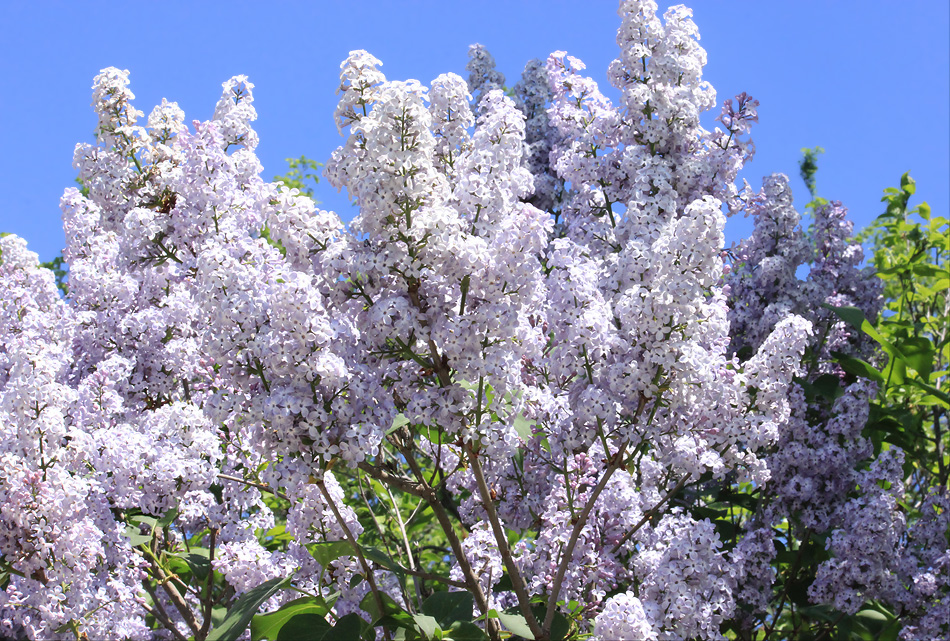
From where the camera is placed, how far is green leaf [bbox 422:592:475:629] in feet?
12.5

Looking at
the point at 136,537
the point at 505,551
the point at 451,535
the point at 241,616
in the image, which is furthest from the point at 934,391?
the point at 136,537

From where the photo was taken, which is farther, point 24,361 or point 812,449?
point 812,449

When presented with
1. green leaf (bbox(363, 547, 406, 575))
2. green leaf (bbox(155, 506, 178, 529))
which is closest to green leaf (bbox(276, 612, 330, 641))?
green leaf (bbox(363, 547, 406, 575))

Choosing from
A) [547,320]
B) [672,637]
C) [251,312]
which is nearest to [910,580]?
[672,637]

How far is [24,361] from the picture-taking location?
15.8ft

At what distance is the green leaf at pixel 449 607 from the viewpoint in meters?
3.82

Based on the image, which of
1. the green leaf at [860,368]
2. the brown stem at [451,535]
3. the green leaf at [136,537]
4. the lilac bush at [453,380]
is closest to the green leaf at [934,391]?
the green leaf at [860,368]

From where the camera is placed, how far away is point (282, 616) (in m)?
3.80

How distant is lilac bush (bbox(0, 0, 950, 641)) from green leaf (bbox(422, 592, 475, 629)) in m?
0.03

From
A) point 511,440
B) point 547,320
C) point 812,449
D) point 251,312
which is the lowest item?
point 511,440

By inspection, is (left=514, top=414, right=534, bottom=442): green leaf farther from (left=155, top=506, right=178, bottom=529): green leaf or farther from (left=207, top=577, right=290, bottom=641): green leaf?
(left=155, top=506, right=178, bottom=529): green leaf

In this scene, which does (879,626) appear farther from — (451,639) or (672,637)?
(451,639)

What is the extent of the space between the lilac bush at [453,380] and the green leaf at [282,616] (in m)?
0.02

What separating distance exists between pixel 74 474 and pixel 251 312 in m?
2.40
